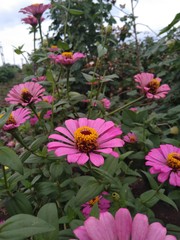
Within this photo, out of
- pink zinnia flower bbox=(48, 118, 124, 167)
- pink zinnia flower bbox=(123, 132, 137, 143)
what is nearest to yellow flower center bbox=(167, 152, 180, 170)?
pink zinnia flower bbox=(48, 118, 124, 167)

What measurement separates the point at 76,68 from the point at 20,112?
2068 millimetres

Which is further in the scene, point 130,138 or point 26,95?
point 130,138

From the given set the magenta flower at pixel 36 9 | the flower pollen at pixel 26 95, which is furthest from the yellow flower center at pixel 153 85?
the magenta flower at pixel 36 9

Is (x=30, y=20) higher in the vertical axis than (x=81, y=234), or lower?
higher

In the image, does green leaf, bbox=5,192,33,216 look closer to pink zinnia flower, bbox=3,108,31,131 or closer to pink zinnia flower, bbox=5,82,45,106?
pink zinnia flower, bbox=3,108,31,131

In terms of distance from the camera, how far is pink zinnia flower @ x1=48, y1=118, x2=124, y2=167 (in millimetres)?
645

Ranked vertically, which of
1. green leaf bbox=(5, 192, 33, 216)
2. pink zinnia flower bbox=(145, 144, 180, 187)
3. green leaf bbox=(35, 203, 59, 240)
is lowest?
green leaf bbox=(5, 192, 33, 216)

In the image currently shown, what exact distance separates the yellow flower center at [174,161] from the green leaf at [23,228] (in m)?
0.43

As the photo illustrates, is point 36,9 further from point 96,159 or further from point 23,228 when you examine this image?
point 23,228

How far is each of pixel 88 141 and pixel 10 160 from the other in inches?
6.7

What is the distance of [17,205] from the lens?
0.77 m

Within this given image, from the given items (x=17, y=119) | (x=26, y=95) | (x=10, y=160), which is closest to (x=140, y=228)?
(x=10, y=160)

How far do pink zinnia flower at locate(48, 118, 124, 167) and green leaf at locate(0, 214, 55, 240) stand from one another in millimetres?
160

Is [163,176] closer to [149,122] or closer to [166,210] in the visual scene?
[149,122]
